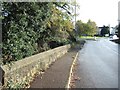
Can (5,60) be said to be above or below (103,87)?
above

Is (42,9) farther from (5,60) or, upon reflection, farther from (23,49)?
(5,60)

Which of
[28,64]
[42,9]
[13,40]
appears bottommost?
[28,64]

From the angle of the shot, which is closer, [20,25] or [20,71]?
[20,71]

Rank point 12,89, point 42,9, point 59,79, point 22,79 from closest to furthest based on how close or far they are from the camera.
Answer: point 12,89
point 22,79
point 59,79
point 42,9

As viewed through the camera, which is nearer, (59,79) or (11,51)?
(11,51)

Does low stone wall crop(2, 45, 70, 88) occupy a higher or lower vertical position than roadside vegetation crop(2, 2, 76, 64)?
lower

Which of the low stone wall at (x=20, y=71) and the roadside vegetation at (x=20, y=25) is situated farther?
the roadside vegetation at (x=20, y=25)

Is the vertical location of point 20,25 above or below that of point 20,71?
above

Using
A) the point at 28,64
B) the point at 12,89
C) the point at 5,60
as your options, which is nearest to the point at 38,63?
the point at 28,64

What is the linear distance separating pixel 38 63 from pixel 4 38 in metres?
2.65

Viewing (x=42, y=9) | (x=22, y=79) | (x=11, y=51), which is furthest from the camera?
(x=42, y=9)

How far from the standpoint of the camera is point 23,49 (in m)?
11.6

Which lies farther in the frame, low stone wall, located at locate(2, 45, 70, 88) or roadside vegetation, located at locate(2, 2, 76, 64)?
roadside vegetation, located at locate(2, 2, 76, 64)

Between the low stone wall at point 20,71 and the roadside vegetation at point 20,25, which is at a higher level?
the roadside vegetation at point 20,25
